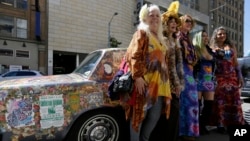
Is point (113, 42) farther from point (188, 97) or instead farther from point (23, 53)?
point (188, 97)

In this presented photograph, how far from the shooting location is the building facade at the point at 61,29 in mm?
29234

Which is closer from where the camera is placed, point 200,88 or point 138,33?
point 138,33

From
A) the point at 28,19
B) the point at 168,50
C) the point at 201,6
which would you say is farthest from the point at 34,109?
the point at 201,6

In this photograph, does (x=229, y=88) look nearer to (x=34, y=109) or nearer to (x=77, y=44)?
(x=34, y=109)

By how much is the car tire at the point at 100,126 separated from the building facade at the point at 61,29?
26.5m

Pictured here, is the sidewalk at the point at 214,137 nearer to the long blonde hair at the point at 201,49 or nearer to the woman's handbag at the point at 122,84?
the long blonde hair at the point at 201,49

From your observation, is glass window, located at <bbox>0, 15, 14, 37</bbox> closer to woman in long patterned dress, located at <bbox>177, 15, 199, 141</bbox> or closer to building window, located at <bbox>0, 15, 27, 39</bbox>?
building window, located at <bbox>0, 15, 27, 39</bbox>

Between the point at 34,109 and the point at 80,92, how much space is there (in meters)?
0.58

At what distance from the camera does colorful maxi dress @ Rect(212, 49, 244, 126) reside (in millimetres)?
4969

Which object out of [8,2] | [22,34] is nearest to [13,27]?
[22,34]

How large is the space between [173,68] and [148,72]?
564 mm

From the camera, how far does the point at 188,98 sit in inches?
165

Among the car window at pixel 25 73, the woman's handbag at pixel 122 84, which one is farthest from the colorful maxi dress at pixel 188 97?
the car window at pixel 25 73

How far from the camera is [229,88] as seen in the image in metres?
5.04
